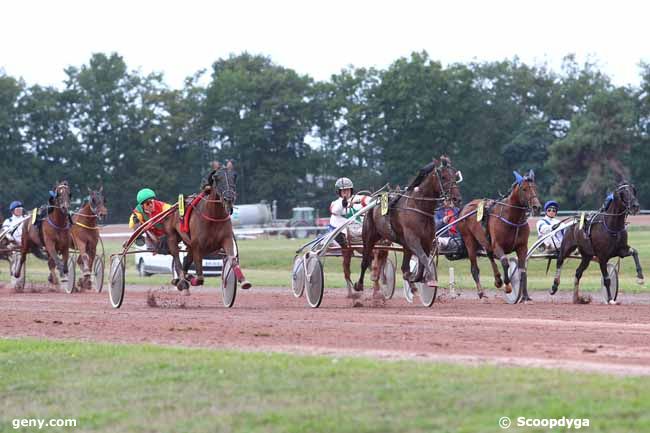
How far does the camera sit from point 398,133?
6912 cm

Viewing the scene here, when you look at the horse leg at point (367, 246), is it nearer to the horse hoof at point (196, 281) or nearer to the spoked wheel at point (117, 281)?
the horse hoof at point (196, 281)

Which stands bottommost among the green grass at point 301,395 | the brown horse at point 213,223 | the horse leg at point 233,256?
the green grass at point 301,395

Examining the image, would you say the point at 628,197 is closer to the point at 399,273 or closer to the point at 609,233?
the point at 609,233

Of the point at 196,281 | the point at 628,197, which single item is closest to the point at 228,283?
the point at 196,281

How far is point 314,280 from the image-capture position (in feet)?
52.7

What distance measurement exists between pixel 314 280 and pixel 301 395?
27.9 ft

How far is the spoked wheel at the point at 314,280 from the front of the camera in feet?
52.4

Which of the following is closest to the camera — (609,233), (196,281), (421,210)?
(421,210)

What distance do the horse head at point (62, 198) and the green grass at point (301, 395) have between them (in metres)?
12.0

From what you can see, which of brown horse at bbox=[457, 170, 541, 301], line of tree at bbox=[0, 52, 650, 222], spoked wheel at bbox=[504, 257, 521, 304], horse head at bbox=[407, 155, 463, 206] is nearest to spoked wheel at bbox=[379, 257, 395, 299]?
brown horse at bbox=[457, 170, 541, 301]

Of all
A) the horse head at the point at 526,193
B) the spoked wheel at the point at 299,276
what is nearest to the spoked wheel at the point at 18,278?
the spoked wheel at the point at 299,276

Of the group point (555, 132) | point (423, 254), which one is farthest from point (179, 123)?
point (423, 254)

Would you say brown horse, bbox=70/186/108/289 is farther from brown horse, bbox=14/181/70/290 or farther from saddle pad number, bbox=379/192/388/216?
saddle pad number, bbox=379/192/388/216

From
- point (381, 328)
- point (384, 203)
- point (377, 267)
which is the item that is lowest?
point (381, 328)
